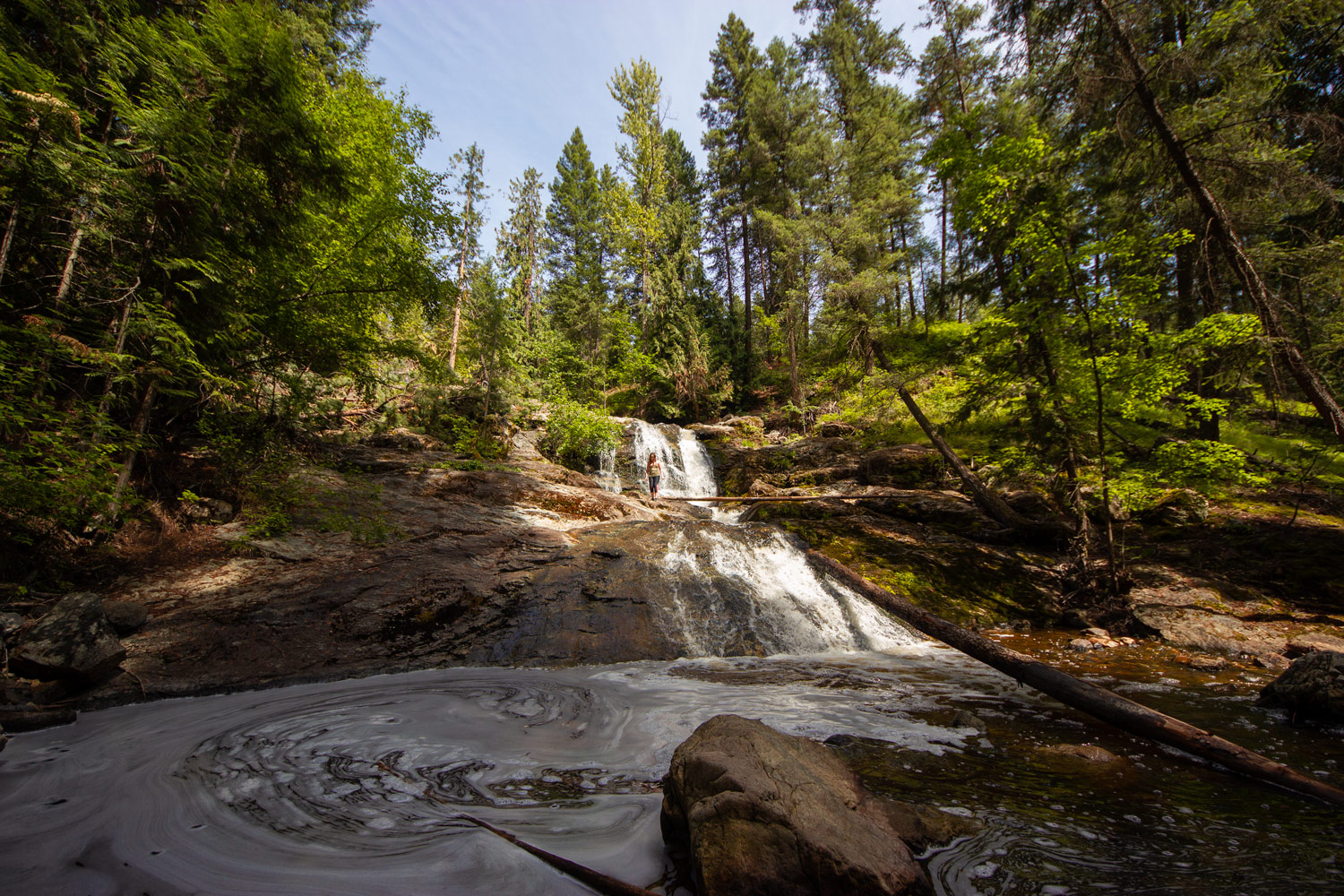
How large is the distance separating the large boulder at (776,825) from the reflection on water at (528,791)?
0.36m

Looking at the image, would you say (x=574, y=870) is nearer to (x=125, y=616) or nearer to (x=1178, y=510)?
(x=125, y=616)

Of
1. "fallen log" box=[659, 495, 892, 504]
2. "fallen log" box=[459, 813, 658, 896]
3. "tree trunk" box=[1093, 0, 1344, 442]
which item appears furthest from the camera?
"fallen log" box=[659, 495, 892, 504]

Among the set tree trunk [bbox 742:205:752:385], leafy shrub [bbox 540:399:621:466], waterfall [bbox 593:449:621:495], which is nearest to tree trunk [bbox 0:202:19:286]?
leafy shrub [bbox 540:399:621:466]

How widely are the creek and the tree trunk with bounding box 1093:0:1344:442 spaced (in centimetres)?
439

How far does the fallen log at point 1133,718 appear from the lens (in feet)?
9.16

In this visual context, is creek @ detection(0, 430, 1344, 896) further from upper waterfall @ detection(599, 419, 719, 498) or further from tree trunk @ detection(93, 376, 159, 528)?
upper waterfall @ detection(599, 419, 719, 498)

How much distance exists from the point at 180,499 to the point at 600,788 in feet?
24.0

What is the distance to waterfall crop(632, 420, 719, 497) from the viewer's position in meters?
18.5

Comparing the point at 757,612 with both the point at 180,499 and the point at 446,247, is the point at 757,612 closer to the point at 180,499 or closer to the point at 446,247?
the point at 180,499

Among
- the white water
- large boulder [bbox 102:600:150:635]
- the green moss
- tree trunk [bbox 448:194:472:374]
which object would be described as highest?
tree trunk [bbox 448:194:472:374]

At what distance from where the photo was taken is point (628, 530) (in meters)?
10.3

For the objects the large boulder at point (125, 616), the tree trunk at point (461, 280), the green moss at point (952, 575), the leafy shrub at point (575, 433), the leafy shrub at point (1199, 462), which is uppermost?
the tree trunk at point (461, 280)

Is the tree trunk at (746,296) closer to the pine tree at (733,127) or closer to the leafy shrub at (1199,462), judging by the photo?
the pine tree at (733,127)

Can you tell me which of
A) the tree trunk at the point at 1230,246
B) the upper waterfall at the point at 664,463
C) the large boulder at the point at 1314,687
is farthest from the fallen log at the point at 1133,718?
the upper waterfall at the point at 664,463
